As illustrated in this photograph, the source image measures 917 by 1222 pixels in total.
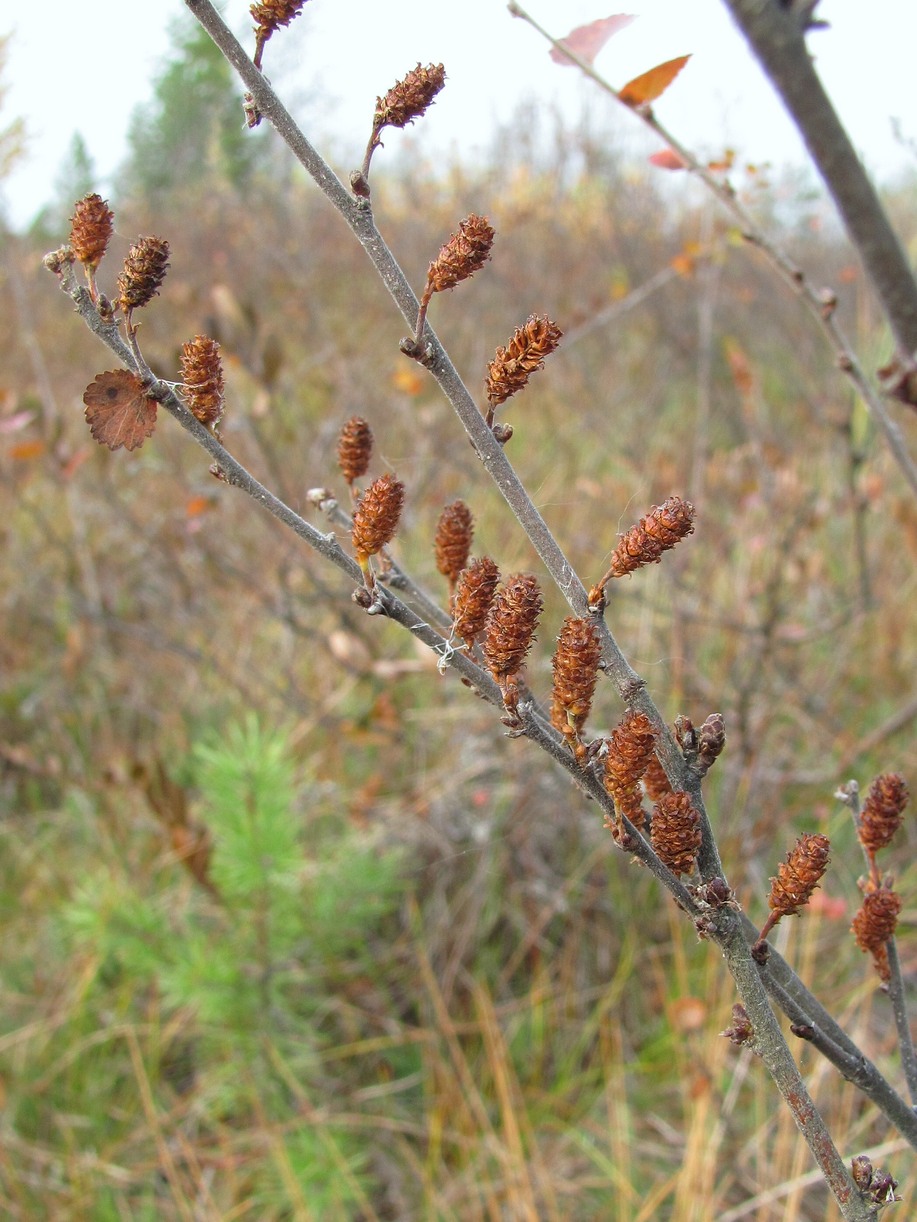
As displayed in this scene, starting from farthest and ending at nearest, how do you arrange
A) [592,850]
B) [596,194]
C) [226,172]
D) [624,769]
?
[226,172]
[596,194]
[592,850]
[624,769]

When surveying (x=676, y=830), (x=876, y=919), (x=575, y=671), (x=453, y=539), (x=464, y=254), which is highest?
(x=464, y=254)

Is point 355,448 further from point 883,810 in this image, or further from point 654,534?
point 883,810

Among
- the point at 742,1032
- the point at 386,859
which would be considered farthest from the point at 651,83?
the point at 386,859

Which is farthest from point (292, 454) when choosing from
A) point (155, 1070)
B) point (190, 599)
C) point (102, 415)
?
point (102, 415)

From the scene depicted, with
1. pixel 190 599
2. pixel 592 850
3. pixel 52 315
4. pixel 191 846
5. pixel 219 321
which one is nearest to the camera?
pixel 191 846

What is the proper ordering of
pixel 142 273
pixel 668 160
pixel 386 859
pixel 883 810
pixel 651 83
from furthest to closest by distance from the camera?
pixel 386 859 < pixel 668 160 < pixel 651 83 < pixel 883 810 < pixel 142 273

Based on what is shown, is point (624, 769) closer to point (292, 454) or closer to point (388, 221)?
point (292, 454)

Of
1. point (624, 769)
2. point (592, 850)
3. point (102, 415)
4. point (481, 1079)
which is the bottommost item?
point (481, 1079)
